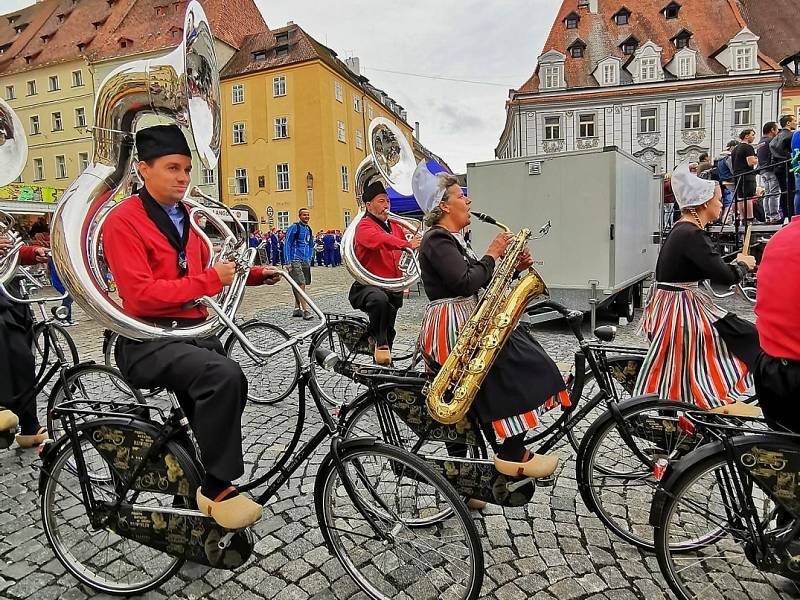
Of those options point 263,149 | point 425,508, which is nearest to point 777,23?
point 263,149

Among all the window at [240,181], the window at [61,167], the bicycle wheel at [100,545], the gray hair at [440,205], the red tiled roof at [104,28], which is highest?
the red tiled roof at [104,28]

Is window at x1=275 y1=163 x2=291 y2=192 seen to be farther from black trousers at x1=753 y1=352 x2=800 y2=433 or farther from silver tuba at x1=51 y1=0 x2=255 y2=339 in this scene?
black trousers at x1=753 y1=352 x2=800 y2=433

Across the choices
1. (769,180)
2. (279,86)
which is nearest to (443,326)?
(769,180)

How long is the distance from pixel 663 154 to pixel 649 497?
3625 cm

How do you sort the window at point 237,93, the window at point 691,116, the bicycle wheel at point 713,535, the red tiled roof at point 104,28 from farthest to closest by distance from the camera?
the red tiled roof at point 104,28 < the window at point 237,93 < the window at point 691,116 < the bicycle wheel at point 713,535

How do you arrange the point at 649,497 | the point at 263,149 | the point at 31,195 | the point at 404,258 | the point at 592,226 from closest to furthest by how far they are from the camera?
the point at 649,497, the point at 404,258, the point at 592,226, the point at 31,195, the point at 263,149

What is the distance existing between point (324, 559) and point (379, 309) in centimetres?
261

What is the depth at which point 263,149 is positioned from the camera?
37406 mm

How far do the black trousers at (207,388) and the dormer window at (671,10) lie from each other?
138 feet

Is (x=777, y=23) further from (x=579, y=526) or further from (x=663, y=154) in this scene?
(x=579, y=526)

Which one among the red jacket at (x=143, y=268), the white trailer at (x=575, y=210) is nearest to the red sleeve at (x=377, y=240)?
the red jacket at (x=143, y=268)

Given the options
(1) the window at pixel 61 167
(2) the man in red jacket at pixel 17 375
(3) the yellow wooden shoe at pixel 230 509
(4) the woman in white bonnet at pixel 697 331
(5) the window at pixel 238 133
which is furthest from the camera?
(1) the window at pixel 61 167

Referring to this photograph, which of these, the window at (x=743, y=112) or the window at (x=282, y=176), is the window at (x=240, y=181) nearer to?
the window at (x=282, y=176)

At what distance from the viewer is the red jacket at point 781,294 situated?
2.12 meters
